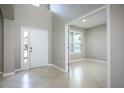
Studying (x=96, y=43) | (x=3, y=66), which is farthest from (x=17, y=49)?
(x=96, y=43)

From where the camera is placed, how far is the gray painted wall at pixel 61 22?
336 centimetres

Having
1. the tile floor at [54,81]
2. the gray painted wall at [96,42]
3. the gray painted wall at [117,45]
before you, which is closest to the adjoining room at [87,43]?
the gray painted wall at [96,42]

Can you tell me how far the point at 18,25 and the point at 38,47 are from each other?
4.62 ft

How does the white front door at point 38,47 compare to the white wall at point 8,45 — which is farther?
the white front door at point 38,47

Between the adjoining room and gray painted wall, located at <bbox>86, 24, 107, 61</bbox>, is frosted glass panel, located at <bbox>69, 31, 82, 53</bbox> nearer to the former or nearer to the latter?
the adjoining room

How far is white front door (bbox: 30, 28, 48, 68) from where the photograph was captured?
4497 mm

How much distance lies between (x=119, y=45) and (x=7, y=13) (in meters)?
3.55

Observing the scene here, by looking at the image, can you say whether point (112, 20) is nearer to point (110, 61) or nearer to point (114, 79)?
point (110, 61)

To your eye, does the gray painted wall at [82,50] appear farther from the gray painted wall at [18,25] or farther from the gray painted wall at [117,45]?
the gray painted wall at [117,45]

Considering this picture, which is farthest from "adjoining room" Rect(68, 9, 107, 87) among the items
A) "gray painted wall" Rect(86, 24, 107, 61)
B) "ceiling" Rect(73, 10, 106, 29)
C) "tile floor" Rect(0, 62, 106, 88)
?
"tile floor" Rect(0, 62, 106, 88)

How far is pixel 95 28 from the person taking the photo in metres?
6.37

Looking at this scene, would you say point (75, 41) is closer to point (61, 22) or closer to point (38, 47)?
point (61, 22)

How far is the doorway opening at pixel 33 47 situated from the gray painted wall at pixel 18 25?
0.64 ft

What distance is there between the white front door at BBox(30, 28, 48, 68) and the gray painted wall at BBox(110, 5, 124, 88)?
3576mm
